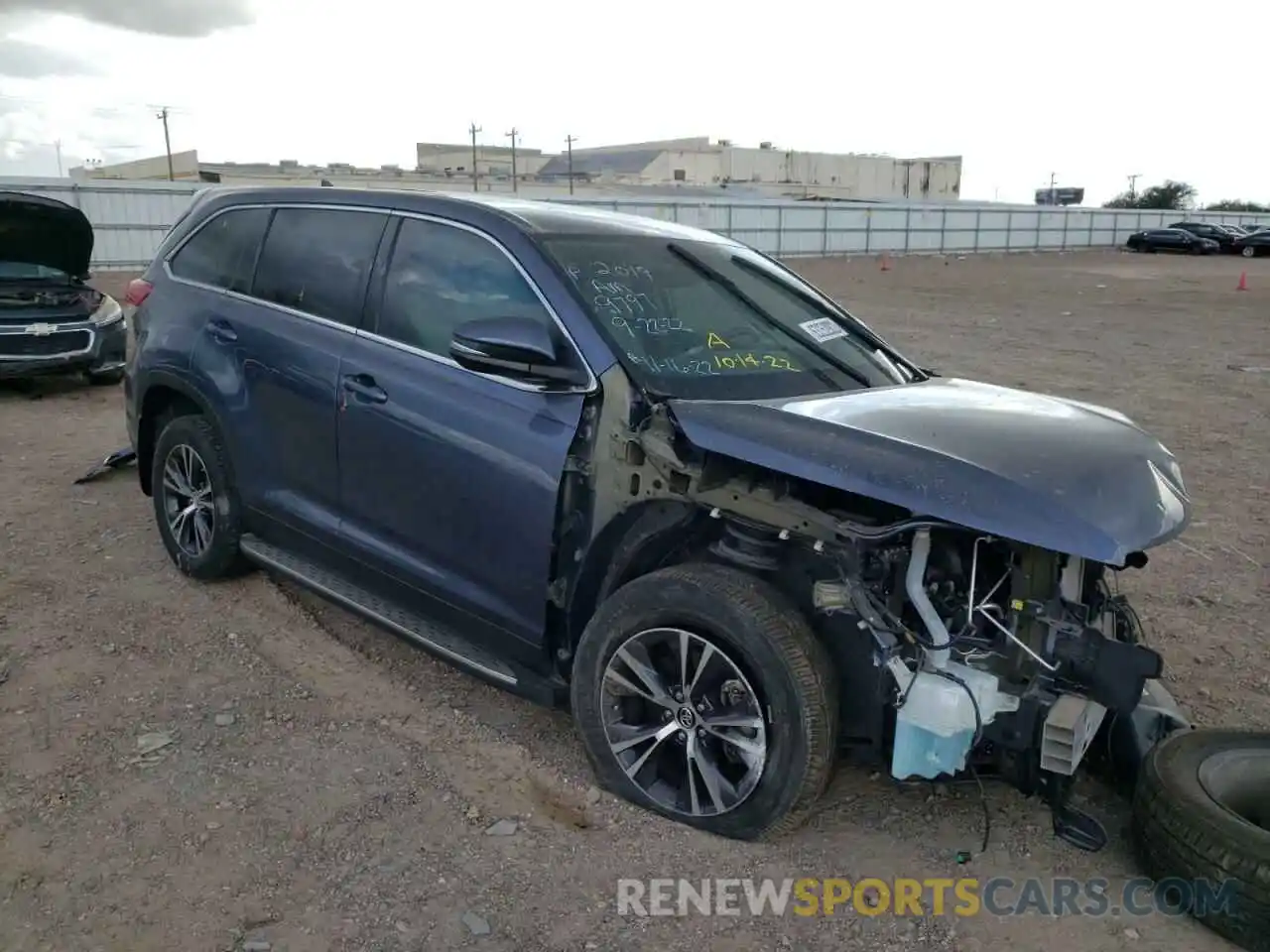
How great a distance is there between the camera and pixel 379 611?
3914mm

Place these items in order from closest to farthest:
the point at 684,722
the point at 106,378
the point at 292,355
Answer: the point at 684,722 < the point at 292,355 < the point at 106,378

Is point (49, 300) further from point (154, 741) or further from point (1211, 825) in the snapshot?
point (1211, 825)

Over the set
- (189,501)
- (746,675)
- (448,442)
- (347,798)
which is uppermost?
(448,442)

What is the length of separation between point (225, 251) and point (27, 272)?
246 inches

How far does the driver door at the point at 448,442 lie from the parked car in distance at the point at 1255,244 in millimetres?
51592

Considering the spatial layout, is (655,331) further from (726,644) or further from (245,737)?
(245,737)

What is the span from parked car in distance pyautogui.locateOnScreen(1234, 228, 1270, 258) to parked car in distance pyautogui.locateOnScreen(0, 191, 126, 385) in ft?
161

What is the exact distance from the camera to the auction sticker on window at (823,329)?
4.11 metres

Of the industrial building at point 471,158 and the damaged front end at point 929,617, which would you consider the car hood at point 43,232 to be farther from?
the industrial building at point 471,158

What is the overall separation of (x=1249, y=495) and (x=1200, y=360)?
7315 mm

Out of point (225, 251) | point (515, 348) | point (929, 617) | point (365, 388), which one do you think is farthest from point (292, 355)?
point (929, 617)

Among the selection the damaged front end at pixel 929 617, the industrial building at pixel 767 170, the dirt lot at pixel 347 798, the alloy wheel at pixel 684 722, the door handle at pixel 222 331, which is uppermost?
the industrial building at pixel 767 170

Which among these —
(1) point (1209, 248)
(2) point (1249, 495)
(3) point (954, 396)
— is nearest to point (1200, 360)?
(2) point (1249, 495)

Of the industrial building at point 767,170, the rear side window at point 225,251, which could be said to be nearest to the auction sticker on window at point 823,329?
the rear side window at point 225,251
